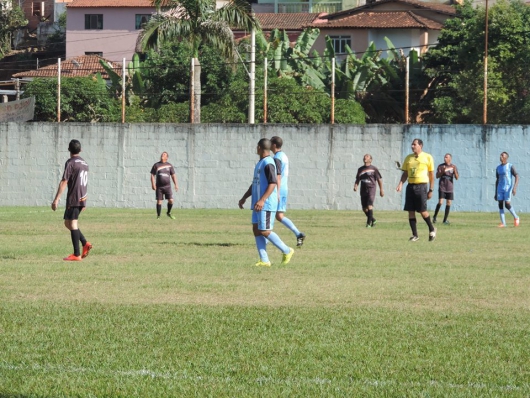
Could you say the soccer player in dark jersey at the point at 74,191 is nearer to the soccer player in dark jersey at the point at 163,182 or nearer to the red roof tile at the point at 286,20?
the soccer player in dark jersey at the point at 163,182

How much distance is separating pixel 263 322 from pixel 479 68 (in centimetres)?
3773

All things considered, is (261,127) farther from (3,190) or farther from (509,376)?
(509,376)

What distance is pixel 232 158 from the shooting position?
36.5 metres

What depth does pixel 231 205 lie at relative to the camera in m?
36.4

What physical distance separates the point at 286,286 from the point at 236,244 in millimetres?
6834

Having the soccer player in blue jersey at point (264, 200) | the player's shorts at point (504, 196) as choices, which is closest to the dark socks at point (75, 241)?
the soccer player in blue jersey at point (264, 200)

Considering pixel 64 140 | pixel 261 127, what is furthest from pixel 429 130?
pixel 64 140

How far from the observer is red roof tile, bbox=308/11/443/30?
2726 inches

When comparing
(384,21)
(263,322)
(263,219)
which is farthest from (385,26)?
(263,322)

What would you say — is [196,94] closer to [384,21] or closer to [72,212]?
[72,212]

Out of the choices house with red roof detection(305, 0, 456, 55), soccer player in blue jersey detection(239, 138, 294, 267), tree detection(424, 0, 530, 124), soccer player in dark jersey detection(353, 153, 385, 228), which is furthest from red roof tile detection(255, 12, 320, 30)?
soccer player in blue jersey detection(239, 138, 294, 267)

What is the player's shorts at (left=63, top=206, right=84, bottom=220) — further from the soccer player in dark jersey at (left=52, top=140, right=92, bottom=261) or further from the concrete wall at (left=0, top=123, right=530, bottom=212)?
the concrete wall at (left=0, top=123, right=530, bottom=212)

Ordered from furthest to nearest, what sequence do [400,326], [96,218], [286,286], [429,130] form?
1. [429,130]
2. [96,218]
3. [286,286]
4. [400,326]

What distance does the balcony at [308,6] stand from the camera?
83.0m
